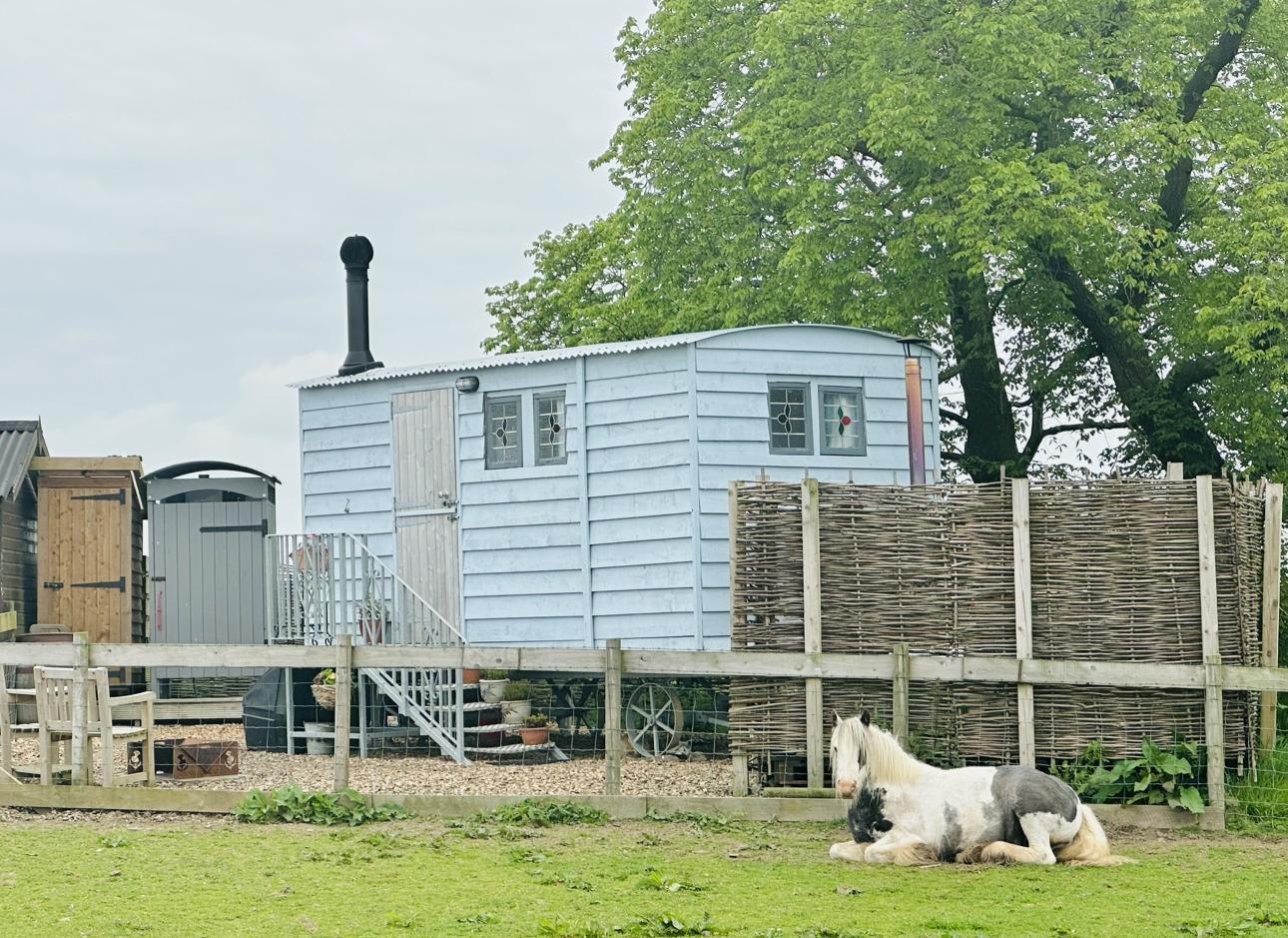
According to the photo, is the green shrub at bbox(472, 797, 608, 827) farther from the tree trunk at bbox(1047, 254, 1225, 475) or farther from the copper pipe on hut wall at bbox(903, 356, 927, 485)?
the tree trunk at bbox(1047, 254, 1225, 475)

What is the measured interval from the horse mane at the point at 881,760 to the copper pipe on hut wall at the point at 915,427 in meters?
5.29

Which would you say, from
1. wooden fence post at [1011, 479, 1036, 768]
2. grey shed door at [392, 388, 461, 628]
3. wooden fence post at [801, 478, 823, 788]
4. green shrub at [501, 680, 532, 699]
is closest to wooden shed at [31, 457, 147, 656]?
grey shed door at [392, 388, 461, 628]

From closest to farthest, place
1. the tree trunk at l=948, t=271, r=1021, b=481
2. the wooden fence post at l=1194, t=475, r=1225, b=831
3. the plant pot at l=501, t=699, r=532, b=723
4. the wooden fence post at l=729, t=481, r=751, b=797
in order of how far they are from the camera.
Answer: the wooden fence post at l=1194, t=475, r=1225, b=831, the wooden fence post at l=729, t=481, r=751, b=797, the plant pot at l=501, t=699, r=532, b=723, the tree trunk at l=948, t=271, r=1021, b=481

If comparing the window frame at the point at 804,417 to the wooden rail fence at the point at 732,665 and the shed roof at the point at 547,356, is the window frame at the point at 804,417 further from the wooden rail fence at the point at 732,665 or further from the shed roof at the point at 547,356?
the wooden rail fence at the point at 732,665

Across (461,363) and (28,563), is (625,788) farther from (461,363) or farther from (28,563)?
(28,563)

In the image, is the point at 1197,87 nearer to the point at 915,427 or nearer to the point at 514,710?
the point at 915,427

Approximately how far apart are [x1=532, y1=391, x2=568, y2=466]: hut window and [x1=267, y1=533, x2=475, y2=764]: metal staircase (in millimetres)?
1812

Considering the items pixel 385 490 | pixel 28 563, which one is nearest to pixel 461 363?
pixel 385 490

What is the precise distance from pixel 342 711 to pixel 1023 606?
4.59m

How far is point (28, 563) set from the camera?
21.2 metres

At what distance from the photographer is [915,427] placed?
15.1 m

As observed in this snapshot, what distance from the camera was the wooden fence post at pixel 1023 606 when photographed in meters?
11.3

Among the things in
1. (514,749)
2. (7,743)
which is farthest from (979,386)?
(7,743)

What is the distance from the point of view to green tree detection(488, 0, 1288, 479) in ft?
69.3
